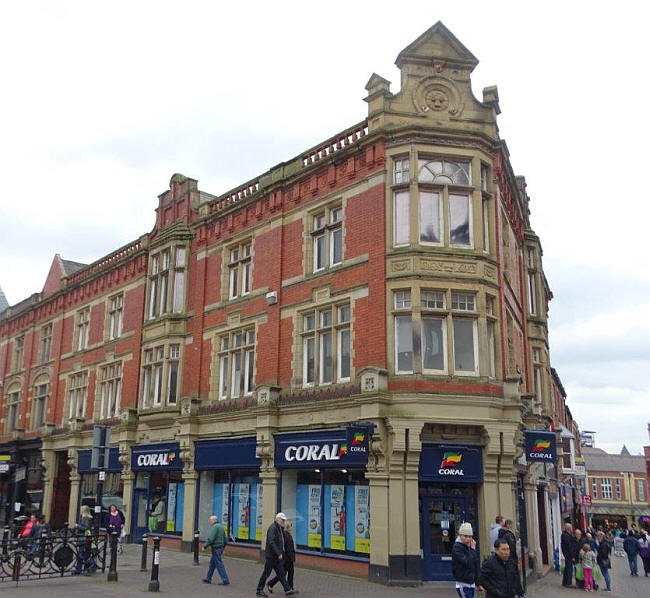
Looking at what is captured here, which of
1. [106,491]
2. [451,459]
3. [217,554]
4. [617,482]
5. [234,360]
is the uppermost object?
[234,360]

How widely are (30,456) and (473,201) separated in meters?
26.9

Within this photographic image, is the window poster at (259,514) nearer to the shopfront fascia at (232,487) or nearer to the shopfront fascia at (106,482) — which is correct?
the shopfront fascia at (232,487)

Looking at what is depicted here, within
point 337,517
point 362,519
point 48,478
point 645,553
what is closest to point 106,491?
point 48,478

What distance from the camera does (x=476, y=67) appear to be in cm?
1956

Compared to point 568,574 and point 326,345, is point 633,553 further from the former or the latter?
point 326,345

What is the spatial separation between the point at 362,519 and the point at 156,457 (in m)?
10.4

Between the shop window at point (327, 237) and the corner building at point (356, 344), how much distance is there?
62mm

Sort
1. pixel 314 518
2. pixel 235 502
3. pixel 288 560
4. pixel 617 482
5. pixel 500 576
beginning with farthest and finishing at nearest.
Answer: pixel 617 482 → pixel 235 502 → pixel 314 518 → pixel 288 560 → pixel 500 576

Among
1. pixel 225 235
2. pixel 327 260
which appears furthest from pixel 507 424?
pixel 225 235

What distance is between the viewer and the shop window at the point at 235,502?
21.4m

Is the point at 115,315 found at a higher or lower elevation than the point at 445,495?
higher

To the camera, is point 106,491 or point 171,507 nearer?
point 171,507

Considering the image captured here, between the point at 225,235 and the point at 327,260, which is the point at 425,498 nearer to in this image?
the point at 327,260

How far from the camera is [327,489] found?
19156 mm
